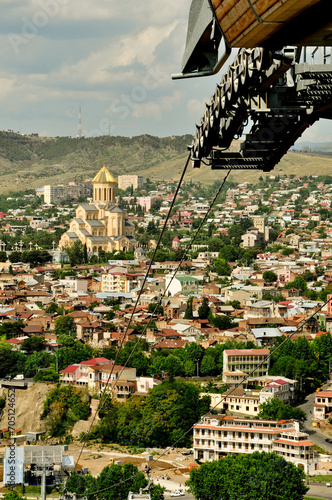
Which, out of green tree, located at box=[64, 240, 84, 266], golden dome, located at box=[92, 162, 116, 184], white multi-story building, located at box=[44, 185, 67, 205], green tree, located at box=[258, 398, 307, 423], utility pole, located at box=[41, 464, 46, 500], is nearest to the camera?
utility pole, located at box=[41, 464, 46, 500]

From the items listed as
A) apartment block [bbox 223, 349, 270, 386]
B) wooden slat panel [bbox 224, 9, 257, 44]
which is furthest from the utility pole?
wooden slat panel [bbox 224, 9, 257, 44]

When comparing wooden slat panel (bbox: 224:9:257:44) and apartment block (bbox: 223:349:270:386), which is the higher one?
wooden slat panel (bbox: 224:9:257:44)

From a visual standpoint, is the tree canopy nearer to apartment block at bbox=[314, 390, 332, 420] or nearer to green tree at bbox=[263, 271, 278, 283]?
apartment block at bbox=[314, 390, 332, 420]

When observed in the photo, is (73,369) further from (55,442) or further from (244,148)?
(244,148)

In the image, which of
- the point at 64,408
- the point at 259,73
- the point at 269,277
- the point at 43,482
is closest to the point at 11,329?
the point at 64,408

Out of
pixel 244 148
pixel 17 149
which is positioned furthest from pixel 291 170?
pixel 244 148

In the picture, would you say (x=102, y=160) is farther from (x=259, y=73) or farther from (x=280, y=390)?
(x=259, y=73)
